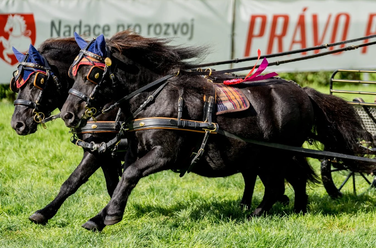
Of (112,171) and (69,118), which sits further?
(112,171)

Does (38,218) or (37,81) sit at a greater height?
(37,81)

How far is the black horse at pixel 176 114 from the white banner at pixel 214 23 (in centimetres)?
467

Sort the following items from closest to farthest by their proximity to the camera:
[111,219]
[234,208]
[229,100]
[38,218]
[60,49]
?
[111,219] < [229,100] < [38,218] < [60,49] < [234,208]

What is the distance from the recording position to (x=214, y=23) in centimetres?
1016

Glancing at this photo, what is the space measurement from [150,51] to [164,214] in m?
1.79

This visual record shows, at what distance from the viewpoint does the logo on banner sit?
9648 millimetres

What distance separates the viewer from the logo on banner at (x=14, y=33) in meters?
9.65

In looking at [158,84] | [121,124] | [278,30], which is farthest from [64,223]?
[278,30]

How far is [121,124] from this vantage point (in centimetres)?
448

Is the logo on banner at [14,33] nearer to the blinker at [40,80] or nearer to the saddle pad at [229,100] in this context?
the blinker at [40,80]

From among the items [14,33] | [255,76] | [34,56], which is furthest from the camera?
[14,33]

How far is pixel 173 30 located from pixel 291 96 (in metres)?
5.38

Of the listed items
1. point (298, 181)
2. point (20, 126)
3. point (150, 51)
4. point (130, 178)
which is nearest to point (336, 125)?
point (298, 181)

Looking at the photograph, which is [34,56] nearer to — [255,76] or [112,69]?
[112,69]
